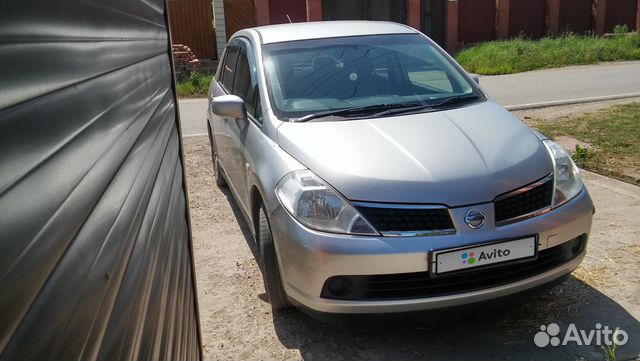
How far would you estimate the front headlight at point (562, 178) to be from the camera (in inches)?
124

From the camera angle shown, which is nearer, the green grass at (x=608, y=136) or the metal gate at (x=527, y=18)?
the green grass at (x=608, y=136)

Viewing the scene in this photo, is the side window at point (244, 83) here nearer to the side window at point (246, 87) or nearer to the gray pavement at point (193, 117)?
the side window at point (246, 87)

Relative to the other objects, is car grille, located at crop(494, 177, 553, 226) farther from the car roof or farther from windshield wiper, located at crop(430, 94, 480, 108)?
the car roof

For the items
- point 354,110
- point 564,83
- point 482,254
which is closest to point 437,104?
point 354,110

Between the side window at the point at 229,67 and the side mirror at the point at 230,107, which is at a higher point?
the side window at the point at 229,67

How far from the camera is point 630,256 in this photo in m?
3.97

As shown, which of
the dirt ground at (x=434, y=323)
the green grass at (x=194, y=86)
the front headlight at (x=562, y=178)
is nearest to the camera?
the dirt ground at (x=434, y=323)

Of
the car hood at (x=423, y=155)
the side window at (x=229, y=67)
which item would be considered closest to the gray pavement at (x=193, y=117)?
the side window at (x=229, y=67)

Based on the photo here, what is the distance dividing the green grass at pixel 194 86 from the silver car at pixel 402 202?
10.9 meters

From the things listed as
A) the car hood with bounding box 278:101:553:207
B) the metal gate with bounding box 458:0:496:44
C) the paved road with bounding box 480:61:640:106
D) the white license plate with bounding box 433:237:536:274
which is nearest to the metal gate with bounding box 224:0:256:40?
the metal gate with bounding box 458:0:496:44

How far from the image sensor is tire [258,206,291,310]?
3326 mm

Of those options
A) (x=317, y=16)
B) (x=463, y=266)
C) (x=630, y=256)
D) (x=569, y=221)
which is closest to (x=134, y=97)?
(x=463, y=266)

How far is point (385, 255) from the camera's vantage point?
2.78 meters

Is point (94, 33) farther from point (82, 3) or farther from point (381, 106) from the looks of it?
point (381, 106)
